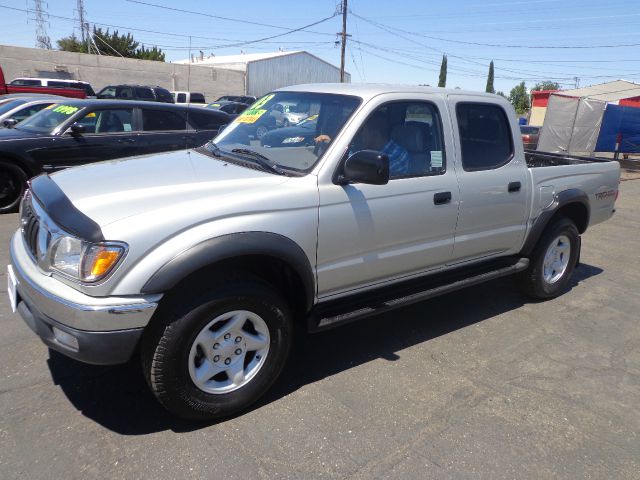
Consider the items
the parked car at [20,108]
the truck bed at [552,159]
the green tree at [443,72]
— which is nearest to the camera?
the truck bed at [552,159]

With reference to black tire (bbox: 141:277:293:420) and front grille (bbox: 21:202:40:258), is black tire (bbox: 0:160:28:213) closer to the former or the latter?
front grille (bbox: 21:202:40:258)

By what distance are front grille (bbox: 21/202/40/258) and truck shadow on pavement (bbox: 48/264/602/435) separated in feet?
2.95

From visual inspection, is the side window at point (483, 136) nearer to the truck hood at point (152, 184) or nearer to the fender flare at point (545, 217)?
the fender flare at point (545, 217)

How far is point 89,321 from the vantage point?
7.66ft

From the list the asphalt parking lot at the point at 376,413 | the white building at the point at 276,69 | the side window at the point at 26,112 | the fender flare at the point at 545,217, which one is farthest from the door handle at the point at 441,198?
the white building at the point at 276,69

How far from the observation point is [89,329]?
235 centimetres

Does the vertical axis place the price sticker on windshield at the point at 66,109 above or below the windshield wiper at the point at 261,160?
above

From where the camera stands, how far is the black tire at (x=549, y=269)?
4664 millimetres

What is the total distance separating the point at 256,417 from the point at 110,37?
67.9 meters

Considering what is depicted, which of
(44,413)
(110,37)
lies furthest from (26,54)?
(44,413)

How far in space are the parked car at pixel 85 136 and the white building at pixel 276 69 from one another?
39103 mm

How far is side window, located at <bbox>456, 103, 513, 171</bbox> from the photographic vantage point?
3.87 metres

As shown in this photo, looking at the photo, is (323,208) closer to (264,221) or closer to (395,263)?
(264,221)

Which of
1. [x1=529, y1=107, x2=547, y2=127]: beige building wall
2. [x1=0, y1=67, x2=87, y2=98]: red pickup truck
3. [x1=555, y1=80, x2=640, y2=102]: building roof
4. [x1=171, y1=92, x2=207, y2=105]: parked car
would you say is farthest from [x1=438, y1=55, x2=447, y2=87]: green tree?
[x1=0, y1=67, x2=87, y2=98]: red pickup truck
